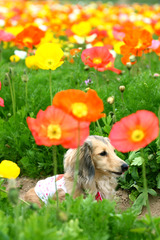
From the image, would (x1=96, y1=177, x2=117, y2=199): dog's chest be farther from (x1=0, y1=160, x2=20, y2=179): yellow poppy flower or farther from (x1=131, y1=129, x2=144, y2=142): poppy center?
(x1=131, y1=129, x2=144, y2=142): poppy center

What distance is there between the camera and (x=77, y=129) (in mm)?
2309

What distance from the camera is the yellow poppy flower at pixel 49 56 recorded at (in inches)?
132

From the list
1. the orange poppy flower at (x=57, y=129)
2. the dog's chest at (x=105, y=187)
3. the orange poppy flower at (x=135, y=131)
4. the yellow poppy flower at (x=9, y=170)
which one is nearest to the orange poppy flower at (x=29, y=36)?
the dog's chest at (x=105, y=187)

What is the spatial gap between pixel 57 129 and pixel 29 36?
3078 mm

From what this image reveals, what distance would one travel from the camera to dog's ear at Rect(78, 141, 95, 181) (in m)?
3.47

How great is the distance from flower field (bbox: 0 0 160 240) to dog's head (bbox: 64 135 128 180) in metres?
0.21

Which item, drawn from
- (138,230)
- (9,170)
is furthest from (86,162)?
(138,230)

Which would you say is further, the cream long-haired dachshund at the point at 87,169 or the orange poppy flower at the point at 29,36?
the orange poppy flower at the point at 29,36

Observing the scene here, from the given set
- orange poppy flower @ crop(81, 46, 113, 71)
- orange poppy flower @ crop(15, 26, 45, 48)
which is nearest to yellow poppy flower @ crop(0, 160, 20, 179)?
orange poppy flower @ crop(81, 46, 113, 71)

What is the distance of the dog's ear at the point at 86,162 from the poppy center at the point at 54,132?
115 cm

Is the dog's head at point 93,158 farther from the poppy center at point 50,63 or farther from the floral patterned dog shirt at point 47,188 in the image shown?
the poppy center at point 50,63

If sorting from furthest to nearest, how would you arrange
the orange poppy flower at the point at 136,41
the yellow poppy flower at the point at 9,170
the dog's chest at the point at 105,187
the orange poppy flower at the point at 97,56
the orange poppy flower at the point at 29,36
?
the orange poppy flower at the point at 29,36, the orange poppy flower at the point at 136,41, the orange poppy flower at the point at 97,56, the dog's chest at the point at 105,187, the yellow poppy flower at the point at 9,170

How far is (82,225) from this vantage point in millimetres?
2500

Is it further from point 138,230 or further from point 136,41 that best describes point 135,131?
point 136,41
